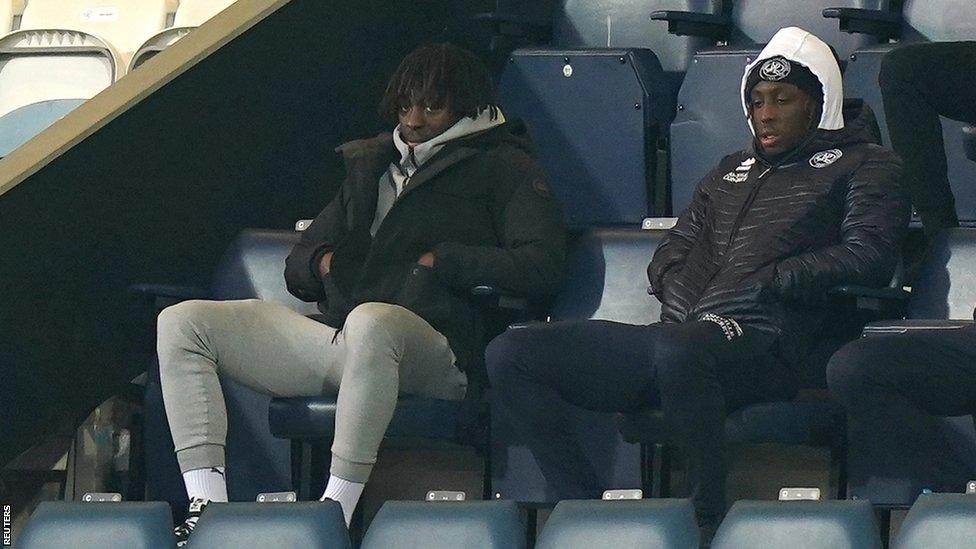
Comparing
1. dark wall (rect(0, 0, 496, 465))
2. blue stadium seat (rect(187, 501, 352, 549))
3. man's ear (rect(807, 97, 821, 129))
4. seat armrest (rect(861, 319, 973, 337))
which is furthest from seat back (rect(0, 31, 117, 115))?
blue stadium seat (rect(187, 501, 352, 549))

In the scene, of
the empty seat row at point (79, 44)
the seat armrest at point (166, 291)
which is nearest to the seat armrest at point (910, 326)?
the seat armrest at point (166, 291)

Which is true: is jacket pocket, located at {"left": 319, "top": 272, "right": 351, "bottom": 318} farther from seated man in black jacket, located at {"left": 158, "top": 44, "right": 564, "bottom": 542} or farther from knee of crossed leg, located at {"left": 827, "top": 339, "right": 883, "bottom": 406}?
knee of crossed leg, located at {"left": 827, "top": 339, "right": 883, "bottom": 406}

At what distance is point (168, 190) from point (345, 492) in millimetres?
817

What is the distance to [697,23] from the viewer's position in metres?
3.93

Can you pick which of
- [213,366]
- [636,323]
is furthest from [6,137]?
[636,323]

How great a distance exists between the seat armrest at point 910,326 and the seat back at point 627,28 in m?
1.16

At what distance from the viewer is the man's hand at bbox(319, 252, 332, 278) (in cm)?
336

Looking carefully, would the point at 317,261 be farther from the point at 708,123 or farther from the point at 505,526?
the point at 505,526

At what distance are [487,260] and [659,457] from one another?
0.41 metres

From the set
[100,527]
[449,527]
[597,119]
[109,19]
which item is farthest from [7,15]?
[449,527]

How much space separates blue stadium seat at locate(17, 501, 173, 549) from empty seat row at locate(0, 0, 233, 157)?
199 cm

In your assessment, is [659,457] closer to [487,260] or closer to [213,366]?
[487,260]

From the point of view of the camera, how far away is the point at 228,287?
355cm

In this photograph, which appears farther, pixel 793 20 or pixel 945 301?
pixel 793 20
